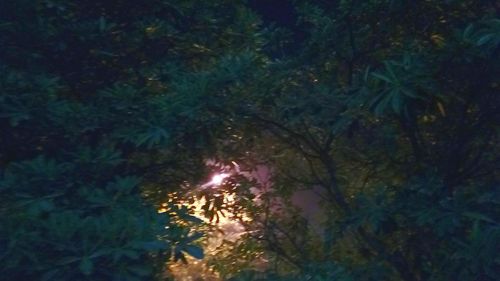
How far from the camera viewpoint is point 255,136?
5.14 m

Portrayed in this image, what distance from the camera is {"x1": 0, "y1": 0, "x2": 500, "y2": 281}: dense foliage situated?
13.9 feet

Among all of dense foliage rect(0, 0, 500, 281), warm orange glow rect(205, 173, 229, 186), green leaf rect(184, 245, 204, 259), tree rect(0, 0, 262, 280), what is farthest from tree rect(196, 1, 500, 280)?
green leaf rect(184, 245, 204, 259)

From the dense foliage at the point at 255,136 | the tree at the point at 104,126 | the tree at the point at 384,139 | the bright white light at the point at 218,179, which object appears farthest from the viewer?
the bright white light at the point at 218,179

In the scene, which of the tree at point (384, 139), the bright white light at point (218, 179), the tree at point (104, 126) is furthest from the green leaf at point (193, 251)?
the bright white light at point (218, 179)

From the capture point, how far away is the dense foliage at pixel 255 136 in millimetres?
4230

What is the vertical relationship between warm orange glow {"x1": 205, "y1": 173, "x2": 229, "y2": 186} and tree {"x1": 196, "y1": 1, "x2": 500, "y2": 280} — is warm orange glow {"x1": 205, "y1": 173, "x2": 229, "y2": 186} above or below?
above

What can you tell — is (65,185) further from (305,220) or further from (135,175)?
(305,220)

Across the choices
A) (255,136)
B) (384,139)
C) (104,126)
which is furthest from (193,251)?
(384,139)

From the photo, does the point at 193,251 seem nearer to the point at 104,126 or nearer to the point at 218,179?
the point at 104,126

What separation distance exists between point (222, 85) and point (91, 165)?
0.76 metres

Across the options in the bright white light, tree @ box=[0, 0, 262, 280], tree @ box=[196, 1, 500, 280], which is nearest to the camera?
tree @ box=[0, 0, 262, 280]

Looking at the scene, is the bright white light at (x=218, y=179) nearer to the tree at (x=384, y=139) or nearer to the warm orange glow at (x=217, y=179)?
the warm orange glow at (x=217, y=179)

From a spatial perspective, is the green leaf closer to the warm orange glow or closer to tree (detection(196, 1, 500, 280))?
tree (detection(196, 1, 500, 280))

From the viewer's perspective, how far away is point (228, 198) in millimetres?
5414
